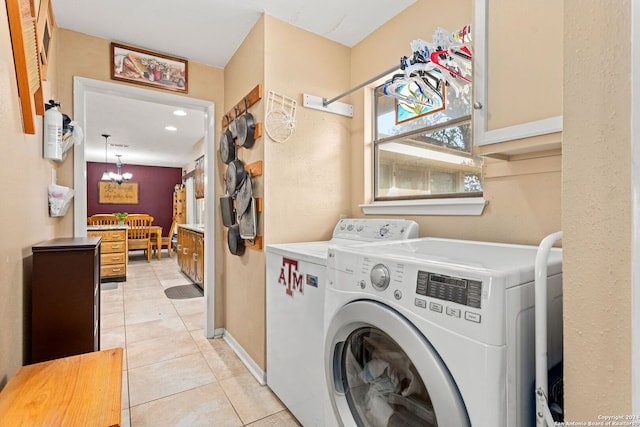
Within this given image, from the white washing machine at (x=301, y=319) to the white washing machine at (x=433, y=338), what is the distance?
237mm

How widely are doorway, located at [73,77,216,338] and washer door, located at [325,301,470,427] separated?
1.88m

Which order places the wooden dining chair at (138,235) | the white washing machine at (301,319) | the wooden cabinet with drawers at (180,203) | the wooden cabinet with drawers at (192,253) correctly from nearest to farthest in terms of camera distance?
1. the white washing machine at (301,319)
2. the wooden cabinet with drawers at (192,253)
3. the wooden dining chair at (138,235)
4. the wooden cabinet with drawers at (180,203)

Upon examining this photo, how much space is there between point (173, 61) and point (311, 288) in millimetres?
2261

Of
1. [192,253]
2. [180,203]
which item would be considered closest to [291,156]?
[192,253]

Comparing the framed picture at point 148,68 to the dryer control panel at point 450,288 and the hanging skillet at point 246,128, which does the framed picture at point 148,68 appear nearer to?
the hanging skillet at point 246,128

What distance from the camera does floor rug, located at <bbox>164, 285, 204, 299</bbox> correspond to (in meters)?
3.97

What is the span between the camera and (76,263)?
136cm

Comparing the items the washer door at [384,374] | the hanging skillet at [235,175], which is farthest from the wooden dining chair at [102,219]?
the washer door at [384,374]

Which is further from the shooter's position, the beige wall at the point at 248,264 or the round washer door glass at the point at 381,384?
the beige wall at the point at 248,264

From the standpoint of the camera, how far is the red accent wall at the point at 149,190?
8031mm

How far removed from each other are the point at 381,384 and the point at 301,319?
23.5 inches

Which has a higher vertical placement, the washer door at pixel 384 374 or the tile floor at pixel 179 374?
the washer door at pixel 384 374

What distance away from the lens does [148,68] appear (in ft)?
8.03

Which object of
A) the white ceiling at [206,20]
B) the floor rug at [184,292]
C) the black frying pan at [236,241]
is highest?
the white ceiling at [206,20]
